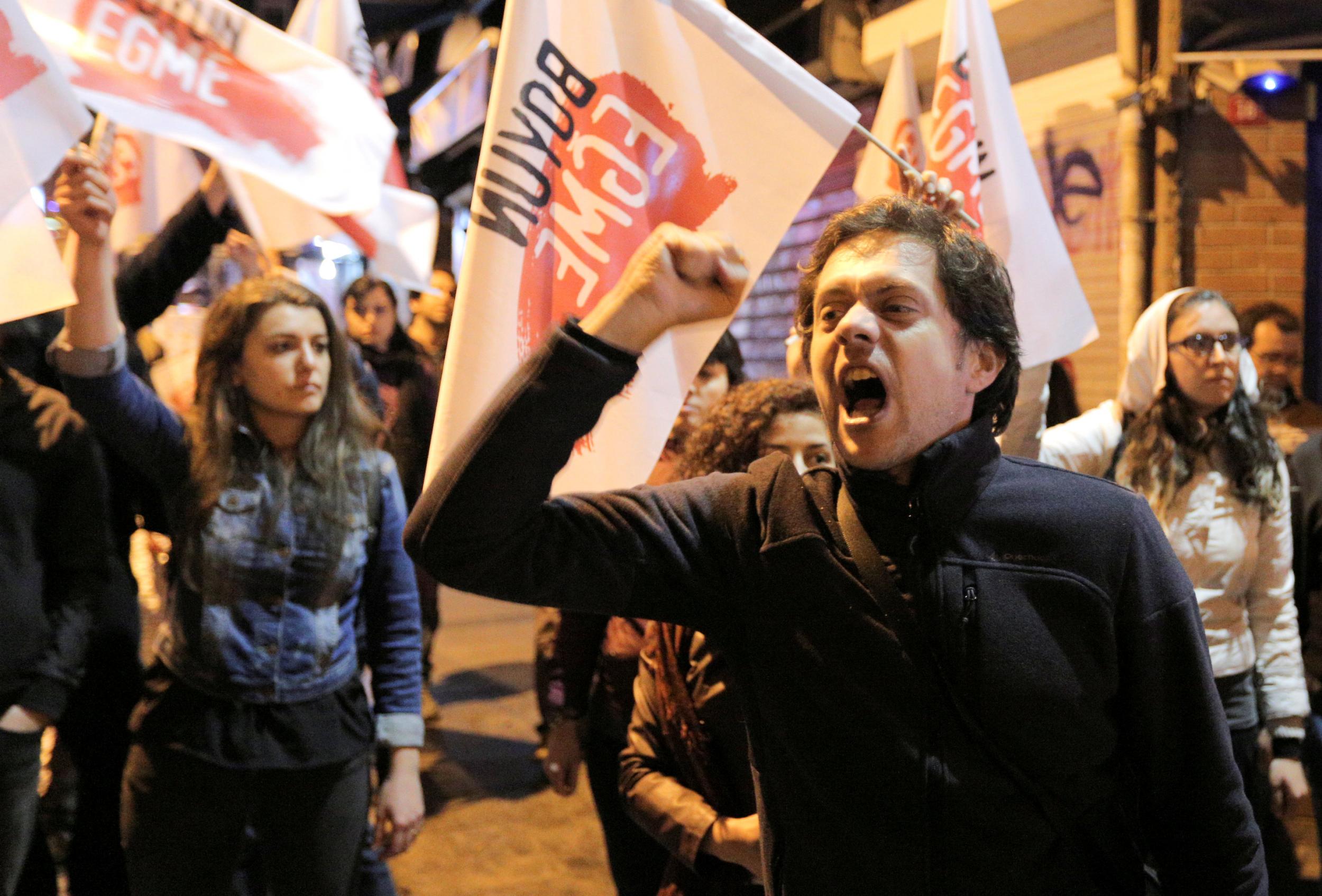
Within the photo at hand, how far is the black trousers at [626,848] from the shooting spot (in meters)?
2.96

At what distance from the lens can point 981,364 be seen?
1762 millimetres

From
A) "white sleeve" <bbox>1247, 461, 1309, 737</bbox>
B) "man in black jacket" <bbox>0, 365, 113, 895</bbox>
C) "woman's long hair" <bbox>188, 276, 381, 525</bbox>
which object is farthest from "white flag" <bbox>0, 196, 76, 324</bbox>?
"white sleeve" <bbox>1247, 461, 1309, 737</bbox>

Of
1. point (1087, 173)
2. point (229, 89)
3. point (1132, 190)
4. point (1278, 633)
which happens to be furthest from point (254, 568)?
point (1087, 173)

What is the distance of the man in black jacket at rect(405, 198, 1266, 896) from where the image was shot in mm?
1567

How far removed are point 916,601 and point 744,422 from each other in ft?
3.80

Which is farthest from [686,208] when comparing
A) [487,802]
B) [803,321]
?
[487,802]

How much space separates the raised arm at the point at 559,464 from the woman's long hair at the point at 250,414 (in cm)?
150

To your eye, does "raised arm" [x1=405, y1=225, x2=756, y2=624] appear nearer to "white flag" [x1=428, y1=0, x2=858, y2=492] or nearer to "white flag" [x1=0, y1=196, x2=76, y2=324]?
"white flag" [x1=428, y1=0, x2=858, y2=492]

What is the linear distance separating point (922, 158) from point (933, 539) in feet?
12.0

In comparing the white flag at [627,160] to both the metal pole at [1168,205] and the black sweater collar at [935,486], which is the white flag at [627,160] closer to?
the black sweater collar at [935,486]

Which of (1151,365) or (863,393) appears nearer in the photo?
(863,393)

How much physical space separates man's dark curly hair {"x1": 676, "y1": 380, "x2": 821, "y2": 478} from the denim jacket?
926 mm

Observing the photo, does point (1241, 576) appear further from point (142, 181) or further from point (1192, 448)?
point (142, 181)

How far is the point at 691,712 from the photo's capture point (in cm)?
243
